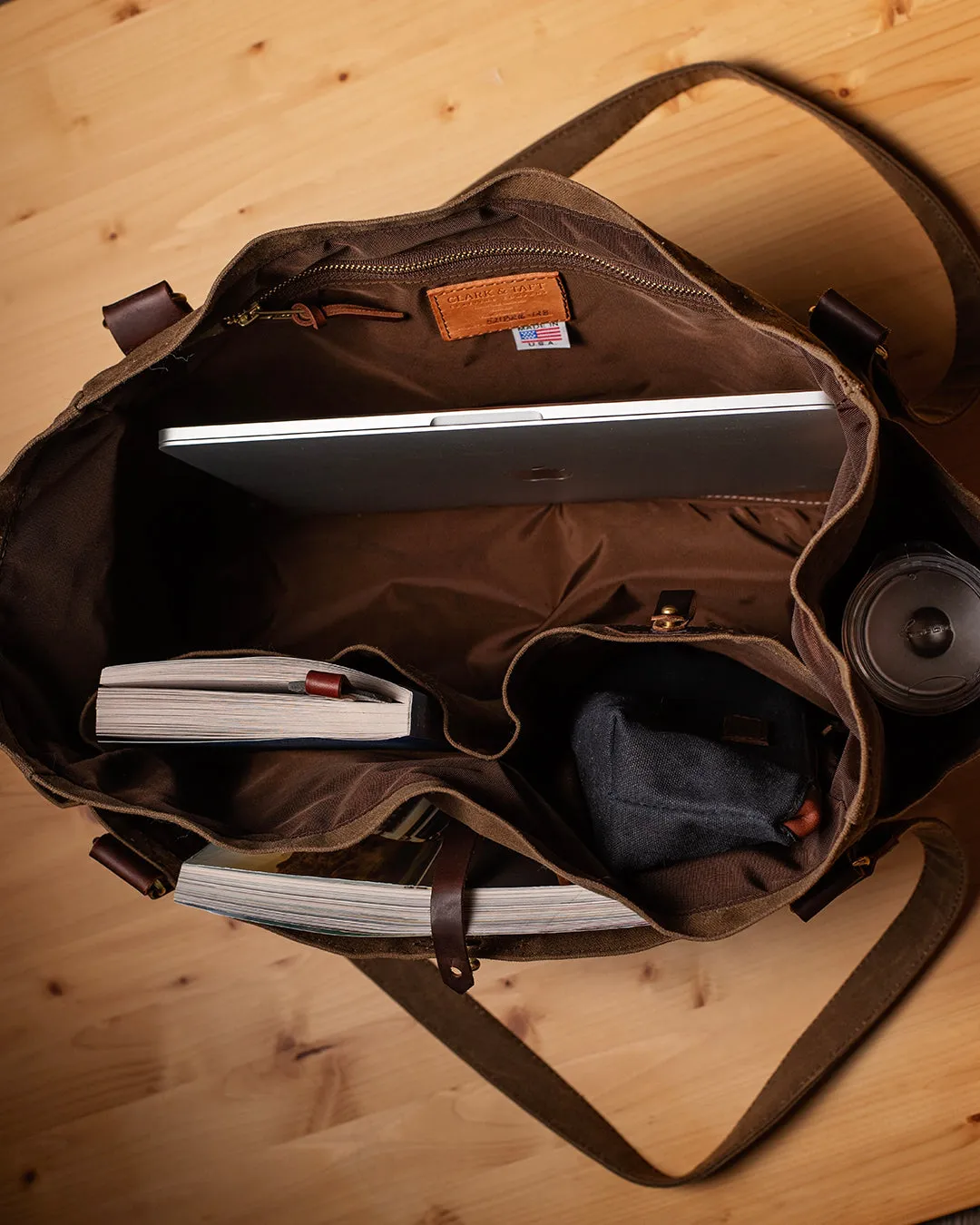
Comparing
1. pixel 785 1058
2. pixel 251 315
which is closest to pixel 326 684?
pixel 251 315

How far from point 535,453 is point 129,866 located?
464 mm

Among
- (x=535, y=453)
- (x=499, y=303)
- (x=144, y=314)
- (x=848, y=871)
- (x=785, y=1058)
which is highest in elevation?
(x=144, y=314)

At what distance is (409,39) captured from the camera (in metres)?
1.05

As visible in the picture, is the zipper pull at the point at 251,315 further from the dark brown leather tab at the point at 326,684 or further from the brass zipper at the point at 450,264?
the dark brown leather tab at the point at 326,684

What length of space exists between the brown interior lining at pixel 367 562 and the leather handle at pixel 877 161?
185 millimetres

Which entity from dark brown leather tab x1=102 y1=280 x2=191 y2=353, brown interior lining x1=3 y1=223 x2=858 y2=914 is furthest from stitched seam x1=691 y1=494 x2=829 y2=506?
dark brown leather tab x1=102 y1=280 x2=191 y2=353

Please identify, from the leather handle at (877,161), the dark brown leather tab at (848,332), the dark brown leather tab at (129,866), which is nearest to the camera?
the dark brown leather tab at (848,332)

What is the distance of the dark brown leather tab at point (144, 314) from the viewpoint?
0.75 meters

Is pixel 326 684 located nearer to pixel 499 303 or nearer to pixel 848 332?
pixel 499 303

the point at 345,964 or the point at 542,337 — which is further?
the point at 345,964

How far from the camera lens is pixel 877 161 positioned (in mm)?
926

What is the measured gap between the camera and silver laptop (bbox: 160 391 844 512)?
729mm

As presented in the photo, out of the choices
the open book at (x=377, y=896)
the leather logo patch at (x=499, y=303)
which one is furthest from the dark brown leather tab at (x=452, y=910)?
the leather logo patch at (x=499, y=303)

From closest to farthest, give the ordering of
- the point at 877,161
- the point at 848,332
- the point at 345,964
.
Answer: the point at 848,332 → the point at 877,161 → the point at 345,964
